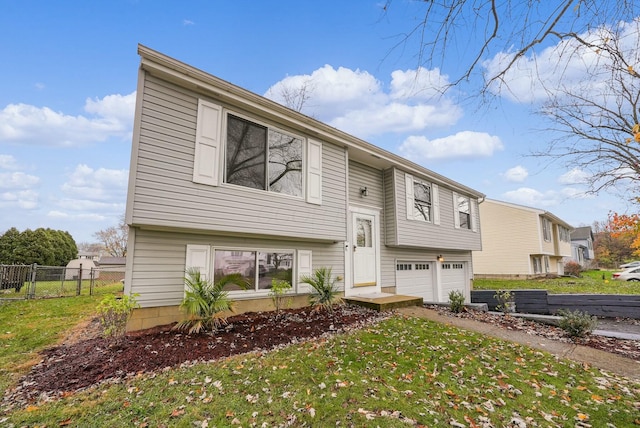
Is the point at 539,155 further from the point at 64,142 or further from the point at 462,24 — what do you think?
the point at 64,142

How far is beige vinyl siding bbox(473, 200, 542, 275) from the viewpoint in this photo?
66.9 ft

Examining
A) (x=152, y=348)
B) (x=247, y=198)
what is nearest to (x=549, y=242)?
(x=247, y=198)

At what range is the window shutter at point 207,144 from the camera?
578cm

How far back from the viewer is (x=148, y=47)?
523 cm

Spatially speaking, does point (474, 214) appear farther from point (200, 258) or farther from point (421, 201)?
point (200, 258)

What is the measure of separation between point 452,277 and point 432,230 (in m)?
3.10

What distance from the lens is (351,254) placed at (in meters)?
9.04

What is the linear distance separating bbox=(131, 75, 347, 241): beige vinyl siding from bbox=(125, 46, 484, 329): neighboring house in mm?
20

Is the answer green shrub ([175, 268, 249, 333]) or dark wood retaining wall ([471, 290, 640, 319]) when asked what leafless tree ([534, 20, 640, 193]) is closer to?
dark wood retaining wall ([471, 290, 640, 319])

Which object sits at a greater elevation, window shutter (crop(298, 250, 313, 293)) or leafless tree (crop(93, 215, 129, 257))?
leafless tree (crop(93, 215, 129, 257))

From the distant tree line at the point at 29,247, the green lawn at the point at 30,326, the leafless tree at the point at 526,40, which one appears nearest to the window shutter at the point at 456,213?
the leafless tree at the point at 526,40

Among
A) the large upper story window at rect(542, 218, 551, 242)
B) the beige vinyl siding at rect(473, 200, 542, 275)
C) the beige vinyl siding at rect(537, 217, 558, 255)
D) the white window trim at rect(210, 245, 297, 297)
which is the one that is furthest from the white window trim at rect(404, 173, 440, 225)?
the large upper story window at rect(542, 218, 551, 242)

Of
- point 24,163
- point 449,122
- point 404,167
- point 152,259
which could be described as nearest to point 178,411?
point 152,259

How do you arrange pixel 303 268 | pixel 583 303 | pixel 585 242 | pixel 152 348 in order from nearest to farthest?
pixel 152 348 < pixel 303 268 < pixel 583 303 < pixel 585 242
